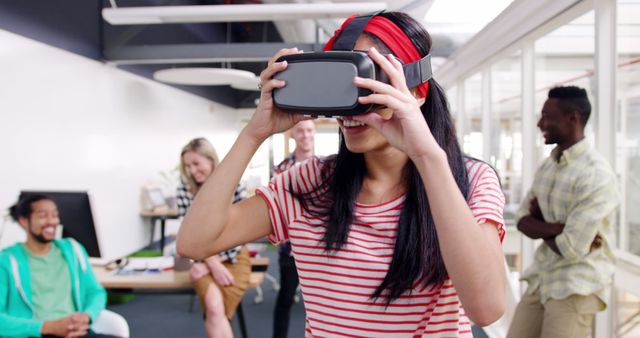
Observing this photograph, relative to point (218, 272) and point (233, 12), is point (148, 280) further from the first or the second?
point (233, 12)

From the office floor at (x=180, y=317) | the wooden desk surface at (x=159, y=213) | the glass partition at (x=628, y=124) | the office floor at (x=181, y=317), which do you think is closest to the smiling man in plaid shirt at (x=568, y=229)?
the glass partition at (x=628, y=124)

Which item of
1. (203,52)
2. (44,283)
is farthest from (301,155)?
(203,52)

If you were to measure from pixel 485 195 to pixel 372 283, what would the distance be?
0.21 m

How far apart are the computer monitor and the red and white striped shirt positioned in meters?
2.15

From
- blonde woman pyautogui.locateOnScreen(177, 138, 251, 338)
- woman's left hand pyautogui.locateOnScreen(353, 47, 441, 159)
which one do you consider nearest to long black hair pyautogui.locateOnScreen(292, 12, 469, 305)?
woman's left hand pyautogui.locateOnScreen(353, 47, 441, 159)

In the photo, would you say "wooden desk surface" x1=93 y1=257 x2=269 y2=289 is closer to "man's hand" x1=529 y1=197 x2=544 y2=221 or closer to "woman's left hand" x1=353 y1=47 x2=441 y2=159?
"man's hand" x1=529 y1=197 x2=544 y2=221

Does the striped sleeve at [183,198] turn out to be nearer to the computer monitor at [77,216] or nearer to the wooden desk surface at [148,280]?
the wooden desk surface at [148,280]

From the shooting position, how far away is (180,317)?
4.05 metres

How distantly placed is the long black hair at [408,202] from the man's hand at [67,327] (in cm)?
190

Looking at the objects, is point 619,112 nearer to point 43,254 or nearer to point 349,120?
point 349,120

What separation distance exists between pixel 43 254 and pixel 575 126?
2.63 m

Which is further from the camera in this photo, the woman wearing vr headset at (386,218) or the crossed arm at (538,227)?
the crossed arm at (538,227)

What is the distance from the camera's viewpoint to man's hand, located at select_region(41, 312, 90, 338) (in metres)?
2.19

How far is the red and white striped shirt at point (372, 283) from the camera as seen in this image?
0.72m
